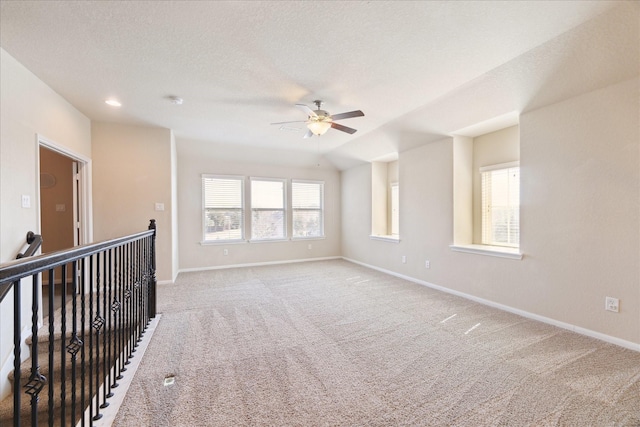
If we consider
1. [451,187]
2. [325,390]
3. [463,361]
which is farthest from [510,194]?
[325,390]

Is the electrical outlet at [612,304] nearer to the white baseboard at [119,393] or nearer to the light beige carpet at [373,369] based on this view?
the light beige carpet at [373,369]

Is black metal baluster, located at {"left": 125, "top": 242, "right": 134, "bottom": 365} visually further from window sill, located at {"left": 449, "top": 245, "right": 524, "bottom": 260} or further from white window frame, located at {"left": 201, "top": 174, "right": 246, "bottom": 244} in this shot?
window sill, located at {"left": 449, "top": 245, "right": 524, "bottom": 260}

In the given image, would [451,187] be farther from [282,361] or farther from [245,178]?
[245,178]

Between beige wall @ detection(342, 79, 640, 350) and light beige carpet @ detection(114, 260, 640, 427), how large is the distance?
29cm

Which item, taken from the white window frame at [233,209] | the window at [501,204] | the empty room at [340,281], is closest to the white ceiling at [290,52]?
the empty room at [340,281]

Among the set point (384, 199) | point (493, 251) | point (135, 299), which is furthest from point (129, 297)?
point (384, 199)

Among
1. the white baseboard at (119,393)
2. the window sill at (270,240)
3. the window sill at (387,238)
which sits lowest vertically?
the white baseboard at (119,393)

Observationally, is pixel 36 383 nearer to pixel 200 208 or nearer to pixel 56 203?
pixel 56 203

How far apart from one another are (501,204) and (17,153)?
18.8 feet

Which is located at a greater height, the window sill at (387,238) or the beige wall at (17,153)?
the beige wall at (17,153)

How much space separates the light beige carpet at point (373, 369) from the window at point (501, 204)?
44.8 inches

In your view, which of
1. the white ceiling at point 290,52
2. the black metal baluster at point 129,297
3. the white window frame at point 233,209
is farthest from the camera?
the white window frame at point 233,209

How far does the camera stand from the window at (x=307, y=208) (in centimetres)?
698

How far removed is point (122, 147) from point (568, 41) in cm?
569
